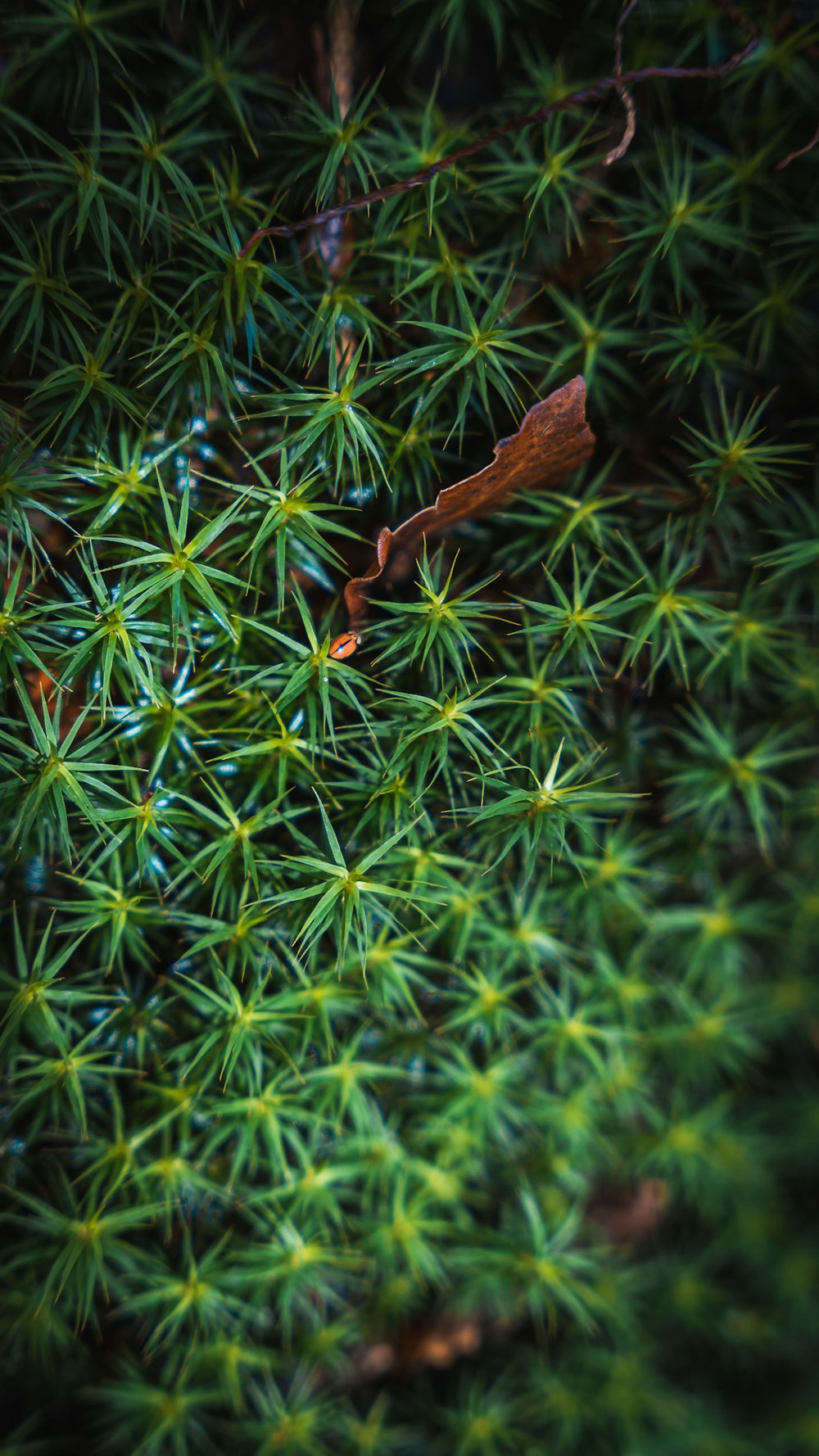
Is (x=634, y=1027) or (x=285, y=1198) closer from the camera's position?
(x=285, y=1198)

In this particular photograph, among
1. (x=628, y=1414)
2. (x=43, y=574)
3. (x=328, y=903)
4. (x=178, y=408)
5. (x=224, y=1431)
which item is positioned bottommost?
(x=628, y=1414)

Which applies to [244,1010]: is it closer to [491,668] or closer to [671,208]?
[491,668]

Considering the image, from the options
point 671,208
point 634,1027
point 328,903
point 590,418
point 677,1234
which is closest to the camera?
point 328,903

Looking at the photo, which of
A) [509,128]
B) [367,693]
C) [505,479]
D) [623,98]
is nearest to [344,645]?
[367,693]

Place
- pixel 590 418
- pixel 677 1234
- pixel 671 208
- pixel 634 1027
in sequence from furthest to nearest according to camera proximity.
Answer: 1. pixel 677 1234
2. pixel 634 1027
3. pixel 590 418
4. pixel 671 208

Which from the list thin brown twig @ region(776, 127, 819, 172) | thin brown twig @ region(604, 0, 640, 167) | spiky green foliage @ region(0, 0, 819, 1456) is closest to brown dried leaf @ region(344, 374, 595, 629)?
spiky green foliage @ region(0, 0, 819, 1456)

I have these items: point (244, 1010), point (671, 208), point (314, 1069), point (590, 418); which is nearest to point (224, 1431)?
point (314, 1069)

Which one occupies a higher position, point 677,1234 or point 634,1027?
point 634,1027

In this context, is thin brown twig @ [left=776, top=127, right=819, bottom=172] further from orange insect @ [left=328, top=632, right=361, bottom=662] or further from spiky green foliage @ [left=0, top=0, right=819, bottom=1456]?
orange insect @ [left=328, top=632, right=361, bottom=662]
